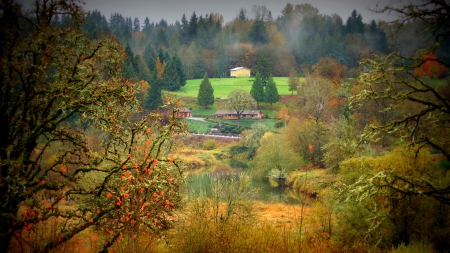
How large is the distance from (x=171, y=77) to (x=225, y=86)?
16.0m

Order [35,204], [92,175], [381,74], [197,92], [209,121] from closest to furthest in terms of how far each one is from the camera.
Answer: [35,204], [381,74], [92,175], [209,121], [197,92]

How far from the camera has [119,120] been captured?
904 cm

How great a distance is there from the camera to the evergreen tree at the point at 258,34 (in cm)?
12394

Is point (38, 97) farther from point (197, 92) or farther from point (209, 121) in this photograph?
point (197, 92)

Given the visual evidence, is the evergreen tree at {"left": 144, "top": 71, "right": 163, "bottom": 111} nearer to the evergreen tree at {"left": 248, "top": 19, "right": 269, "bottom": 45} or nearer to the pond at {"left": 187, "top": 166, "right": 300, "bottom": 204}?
the pond at {"left": 187, "top": 166, "right": 300, "bottom": 204}

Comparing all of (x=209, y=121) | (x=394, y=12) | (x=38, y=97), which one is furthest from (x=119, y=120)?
(x=209, y=121)

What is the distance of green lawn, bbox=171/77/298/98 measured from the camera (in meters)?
84.6

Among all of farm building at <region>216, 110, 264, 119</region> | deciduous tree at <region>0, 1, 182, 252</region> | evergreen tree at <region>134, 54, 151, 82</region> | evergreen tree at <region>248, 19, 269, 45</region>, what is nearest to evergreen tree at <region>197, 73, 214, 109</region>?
farm building at <region>216, 110, 264, 119</region>

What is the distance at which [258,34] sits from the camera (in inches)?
4929

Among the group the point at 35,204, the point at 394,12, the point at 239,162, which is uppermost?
the point at 394,12

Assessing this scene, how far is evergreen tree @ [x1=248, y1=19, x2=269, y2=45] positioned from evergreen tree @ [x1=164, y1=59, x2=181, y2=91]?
1882 inches

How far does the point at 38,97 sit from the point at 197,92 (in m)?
77.2

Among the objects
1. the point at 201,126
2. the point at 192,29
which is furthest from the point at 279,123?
the point at 192,29

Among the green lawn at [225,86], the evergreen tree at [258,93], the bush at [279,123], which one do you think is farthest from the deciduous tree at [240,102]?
the green lawn at [225,86]
